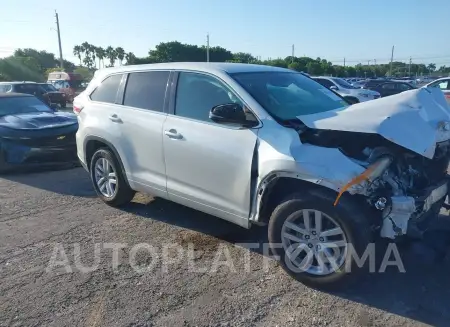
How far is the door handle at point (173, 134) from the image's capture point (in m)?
4.12

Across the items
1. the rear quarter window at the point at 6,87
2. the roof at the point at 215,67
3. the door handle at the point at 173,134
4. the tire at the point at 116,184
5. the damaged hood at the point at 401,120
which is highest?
the roof at the point at 215,67

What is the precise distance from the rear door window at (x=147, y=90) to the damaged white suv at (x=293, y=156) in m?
0.02

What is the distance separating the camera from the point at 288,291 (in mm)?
3340

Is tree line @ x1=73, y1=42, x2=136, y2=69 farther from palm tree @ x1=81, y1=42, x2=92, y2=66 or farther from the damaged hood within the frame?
the damaged hood

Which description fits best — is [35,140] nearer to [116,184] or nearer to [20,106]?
[20,106]

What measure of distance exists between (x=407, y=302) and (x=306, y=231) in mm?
927

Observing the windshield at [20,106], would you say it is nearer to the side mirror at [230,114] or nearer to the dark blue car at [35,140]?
the dark blue car at [35,140]

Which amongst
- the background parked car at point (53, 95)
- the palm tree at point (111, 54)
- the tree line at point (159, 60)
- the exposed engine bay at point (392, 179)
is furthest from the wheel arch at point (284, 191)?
the palm tree at point (111, 54)

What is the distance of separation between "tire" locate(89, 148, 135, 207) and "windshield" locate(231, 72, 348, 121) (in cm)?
202

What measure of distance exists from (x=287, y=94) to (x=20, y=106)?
6.43 meters

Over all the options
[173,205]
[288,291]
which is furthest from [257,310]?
[173,205]

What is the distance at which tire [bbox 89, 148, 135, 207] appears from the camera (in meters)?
5.07

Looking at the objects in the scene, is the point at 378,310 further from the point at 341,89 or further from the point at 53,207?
the point at 341,89

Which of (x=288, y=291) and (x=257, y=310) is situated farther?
(x=288, y=291)
